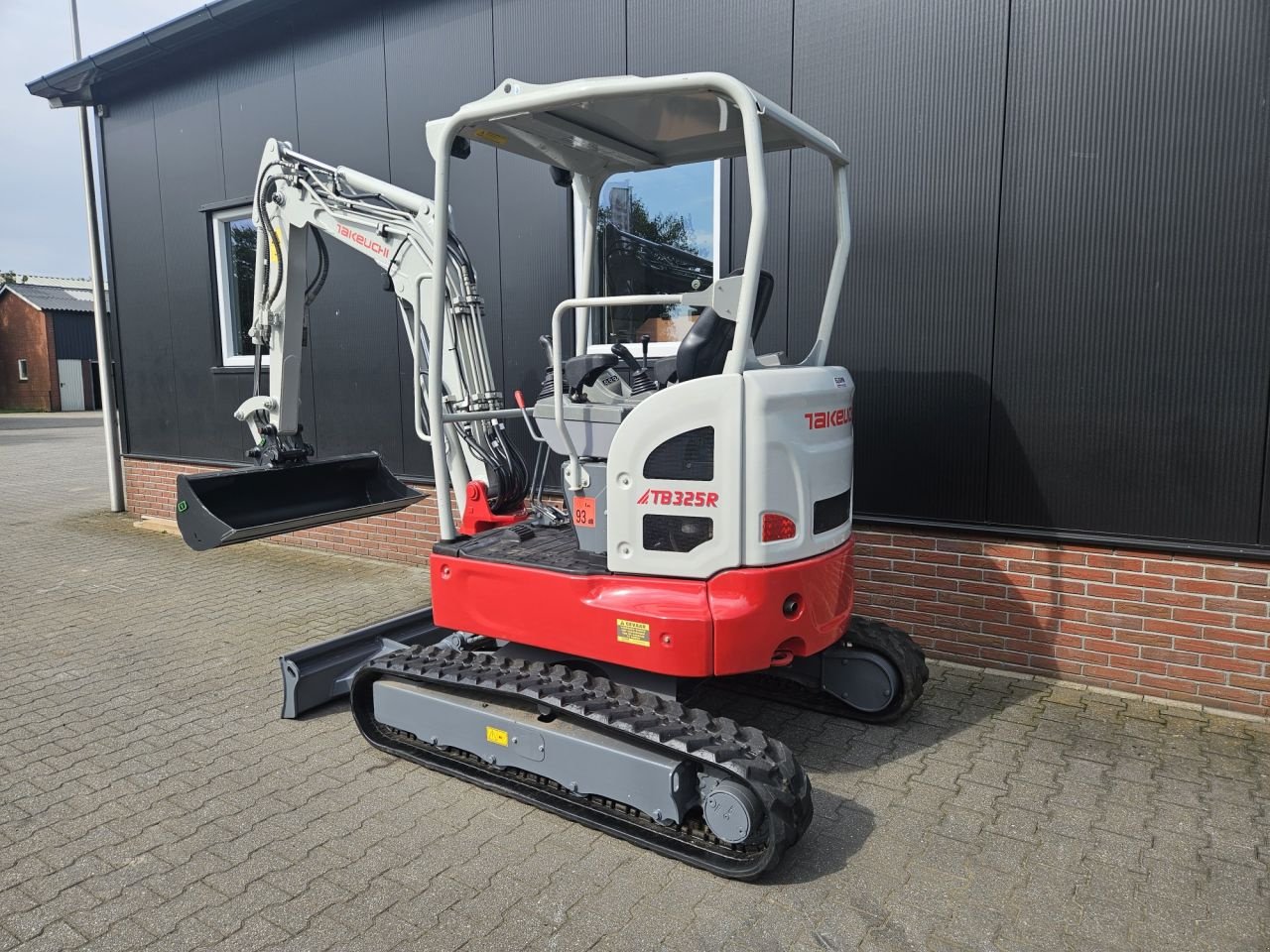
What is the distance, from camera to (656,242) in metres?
6.26

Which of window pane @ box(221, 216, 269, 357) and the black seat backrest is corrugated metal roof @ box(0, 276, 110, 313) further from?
the black seat backrest

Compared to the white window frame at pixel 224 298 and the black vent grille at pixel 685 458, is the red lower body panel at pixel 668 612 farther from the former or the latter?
the white window frame at pixel 224 298

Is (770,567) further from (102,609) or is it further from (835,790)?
(102,609)

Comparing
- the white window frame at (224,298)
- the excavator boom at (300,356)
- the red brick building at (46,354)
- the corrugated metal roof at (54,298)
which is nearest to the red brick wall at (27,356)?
the red brick building at (46,354)

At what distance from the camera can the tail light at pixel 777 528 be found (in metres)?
3.40

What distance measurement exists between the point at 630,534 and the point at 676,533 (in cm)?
20

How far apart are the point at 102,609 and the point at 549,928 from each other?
204 inches

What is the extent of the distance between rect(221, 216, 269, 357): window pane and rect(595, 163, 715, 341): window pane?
455 centimetres

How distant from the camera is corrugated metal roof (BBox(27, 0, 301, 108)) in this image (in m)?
7.89

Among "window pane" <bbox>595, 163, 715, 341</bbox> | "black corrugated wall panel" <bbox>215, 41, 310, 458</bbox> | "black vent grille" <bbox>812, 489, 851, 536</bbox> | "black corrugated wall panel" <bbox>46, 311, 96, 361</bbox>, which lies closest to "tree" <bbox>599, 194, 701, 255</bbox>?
"window pane" <bbox>595, 163, 715, 341</bbox>

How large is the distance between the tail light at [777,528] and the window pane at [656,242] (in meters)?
2.87

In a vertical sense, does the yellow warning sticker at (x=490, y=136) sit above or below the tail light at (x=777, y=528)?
above

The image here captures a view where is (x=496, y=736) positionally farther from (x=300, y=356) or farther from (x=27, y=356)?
(x=27, y=356)

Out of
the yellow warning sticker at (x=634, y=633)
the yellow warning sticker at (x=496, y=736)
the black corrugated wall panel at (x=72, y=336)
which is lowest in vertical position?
the yellow warning sticker at (x=496, y=736)
